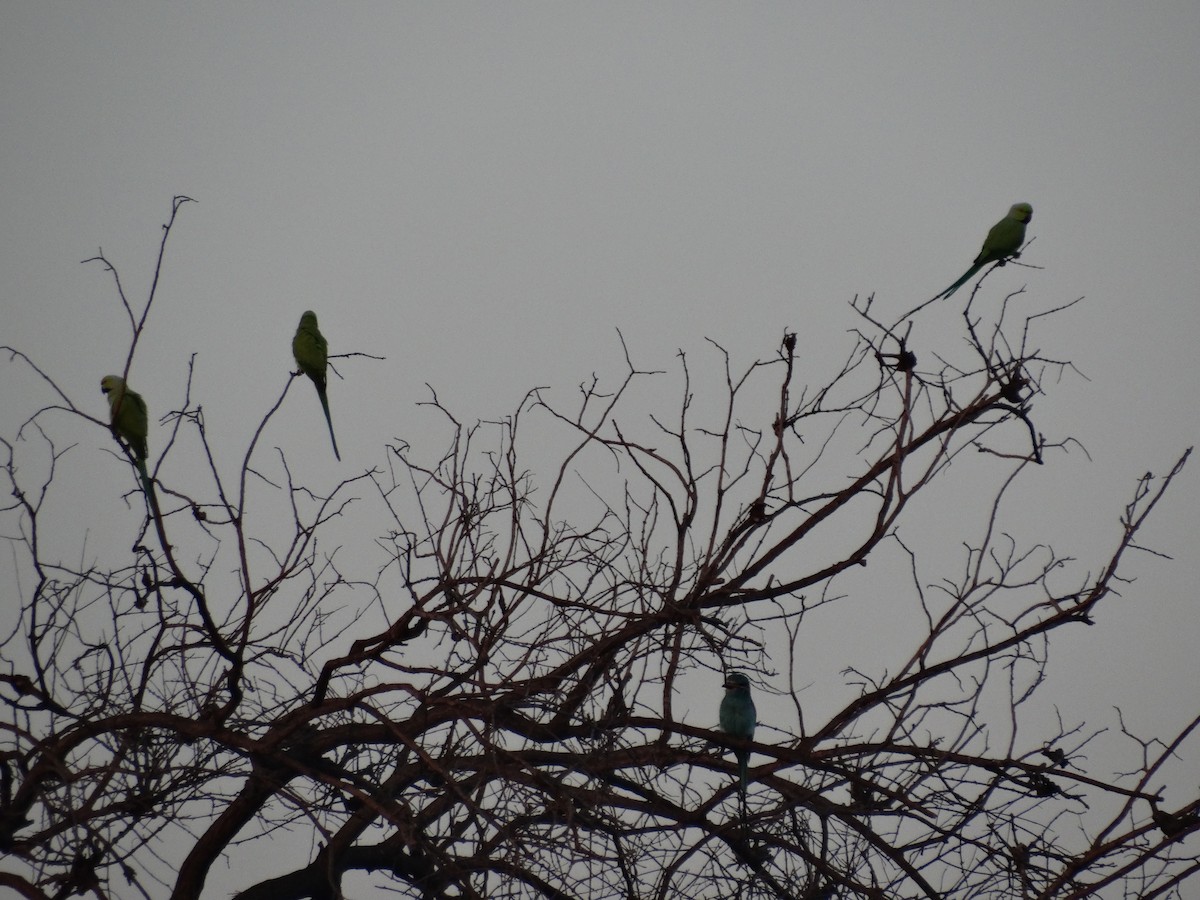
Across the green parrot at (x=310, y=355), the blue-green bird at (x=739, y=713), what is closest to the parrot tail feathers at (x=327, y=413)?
the green parrot at (x=310, y=355)

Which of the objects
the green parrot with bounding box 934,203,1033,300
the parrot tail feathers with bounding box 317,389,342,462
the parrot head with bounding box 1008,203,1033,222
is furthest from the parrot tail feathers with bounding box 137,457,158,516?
the parrot head with bounding box 1008,203,1033,222

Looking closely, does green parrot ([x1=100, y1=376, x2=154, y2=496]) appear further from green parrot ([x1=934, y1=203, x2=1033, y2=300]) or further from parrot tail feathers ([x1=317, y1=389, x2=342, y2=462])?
green parrot ([x1=934, y1=203, x2=1033, y2=300])

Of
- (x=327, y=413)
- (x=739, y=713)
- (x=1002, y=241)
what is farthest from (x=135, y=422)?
(x=1002, y=241)

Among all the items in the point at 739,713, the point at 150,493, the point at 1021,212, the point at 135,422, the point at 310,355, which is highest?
the point at 1021,212

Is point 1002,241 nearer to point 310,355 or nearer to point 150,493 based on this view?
point 310,355

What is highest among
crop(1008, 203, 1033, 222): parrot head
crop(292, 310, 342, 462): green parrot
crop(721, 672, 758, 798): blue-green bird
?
crop(1008, 203, 1033, 222): parrot head

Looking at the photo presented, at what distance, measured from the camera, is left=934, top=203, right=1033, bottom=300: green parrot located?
5117 mm

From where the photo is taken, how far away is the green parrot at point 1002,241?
512 centimetres

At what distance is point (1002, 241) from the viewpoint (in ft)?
16.9

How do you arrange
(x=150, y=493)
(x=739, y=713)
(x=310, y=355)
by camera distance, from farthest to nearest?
(x=310, y=355)
(x=739, y=713)
(x=150, y=493)

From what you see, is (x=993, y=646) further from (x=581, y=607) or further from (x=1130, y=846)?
(x=581, y=607)

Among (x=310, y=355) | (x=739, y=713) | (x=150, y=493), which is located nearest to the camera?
(x=150, y=493)

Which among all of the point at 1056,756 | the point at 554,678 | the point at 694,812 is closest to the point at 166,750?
the point at 554,678

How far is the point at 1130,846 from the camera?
10.4ft
